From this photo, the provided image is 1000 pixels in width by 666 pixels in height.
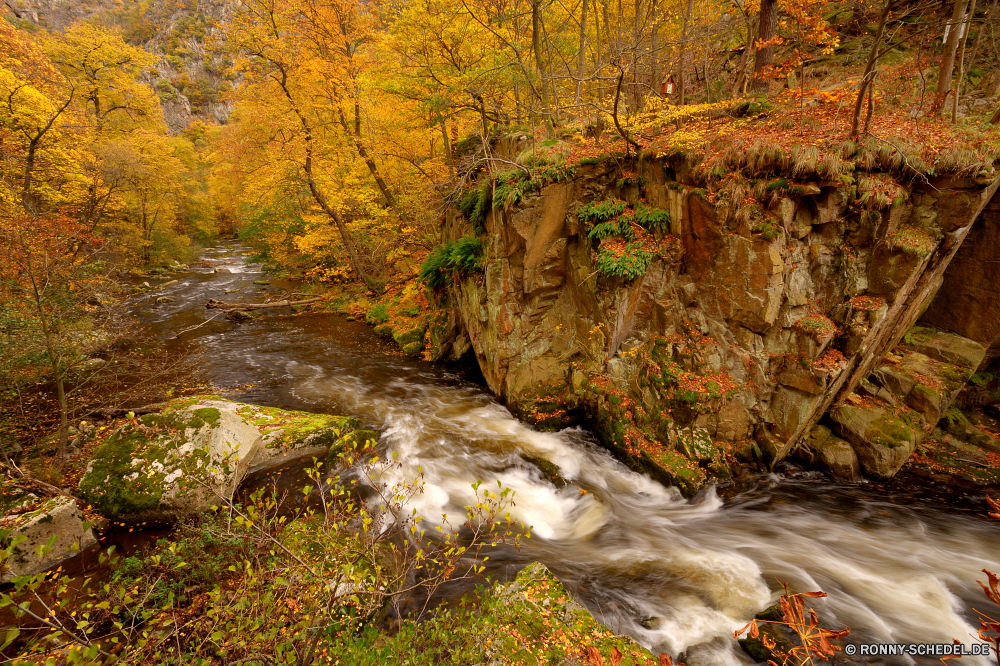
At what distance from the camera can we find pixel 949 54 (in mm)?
8117

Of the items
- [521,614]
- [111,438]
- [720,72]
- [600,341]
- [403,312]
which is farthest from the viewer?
[403,312]

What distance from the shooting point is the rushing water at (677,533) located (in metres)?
5.34

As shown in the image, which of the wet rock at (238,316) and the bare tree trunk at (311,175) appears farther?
the wet rock at (238,316)

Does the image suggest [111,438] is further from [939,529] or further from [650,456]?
[939,529]

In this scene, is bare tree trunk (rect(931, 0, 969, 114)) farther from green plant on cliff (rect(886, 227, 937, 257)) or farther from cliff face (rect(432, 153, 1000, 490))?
green plant on cliff (rect(886, 227, 937, 257))

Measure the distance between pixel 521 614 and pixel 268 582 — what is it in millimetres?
2797

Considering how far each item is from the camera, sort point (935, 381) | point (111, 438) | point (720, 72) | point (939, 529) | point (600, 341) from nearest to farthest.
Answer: point (111, 438), point (939, 529), point (935, 381), point (600, 341), point (720, 72)

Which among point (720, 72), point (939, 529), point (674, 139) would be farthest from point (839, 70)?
point (939, 529)

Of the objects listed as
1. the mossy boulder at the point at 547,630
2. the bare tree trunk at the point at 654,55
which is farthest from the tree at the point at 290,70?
the mossy boulder at the point at 547,630

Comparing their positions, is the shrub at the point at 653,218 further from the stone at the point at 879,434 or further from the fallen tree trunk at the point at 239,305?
the fallen tree trunk at the point at 239,305

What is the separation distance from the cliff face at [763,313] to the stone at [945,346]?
0.10 ft

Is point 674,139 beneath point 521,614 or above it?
above

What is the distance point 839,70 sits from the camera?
12.5 meters

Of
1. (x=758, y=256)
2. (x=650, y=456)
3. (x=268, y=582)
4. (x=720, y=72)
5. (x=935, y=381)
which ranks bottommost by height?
(x=650, y=456)
